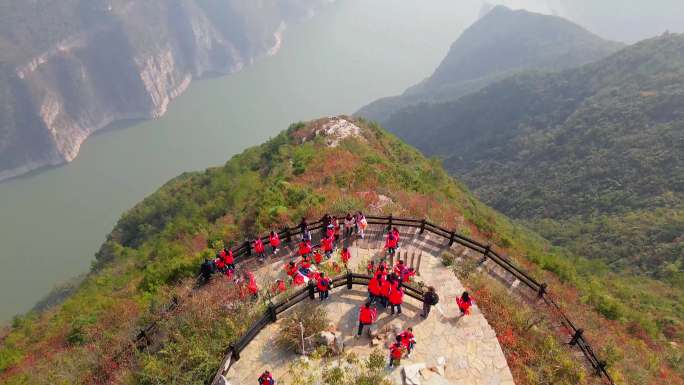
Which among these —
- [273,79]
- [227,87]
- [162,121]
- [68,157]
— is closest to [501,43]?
[273,79]

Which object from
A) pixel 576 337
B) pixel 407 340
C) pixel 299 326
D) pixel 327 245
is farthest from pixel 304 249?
pixel 576 337

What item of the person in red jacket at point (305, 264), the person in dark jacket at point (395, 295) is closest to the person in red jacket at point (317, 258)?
the person in red jacket at point (305, 264)

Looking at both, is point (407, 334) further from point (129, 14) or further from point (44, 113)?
point (129, 14)

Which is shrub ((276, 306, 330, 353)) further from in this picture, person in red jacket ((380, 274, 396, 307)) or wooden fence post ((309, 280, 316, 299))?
person in red jacket ((380, 274, 396, 307))

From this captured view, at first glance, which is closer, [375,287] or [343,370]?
[343,370]

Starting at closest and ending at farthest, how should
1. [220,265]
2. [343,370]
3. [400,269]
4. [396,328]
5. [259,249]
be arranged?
[343,370]
[396,328]
[400,269]
[220,265]
[259,249]

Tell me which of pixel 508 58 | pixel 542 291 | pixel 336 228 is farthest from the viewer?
pixel 508 58

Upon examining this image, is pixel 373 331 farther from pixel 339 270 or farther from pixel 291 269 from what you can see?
pixel 291 269
